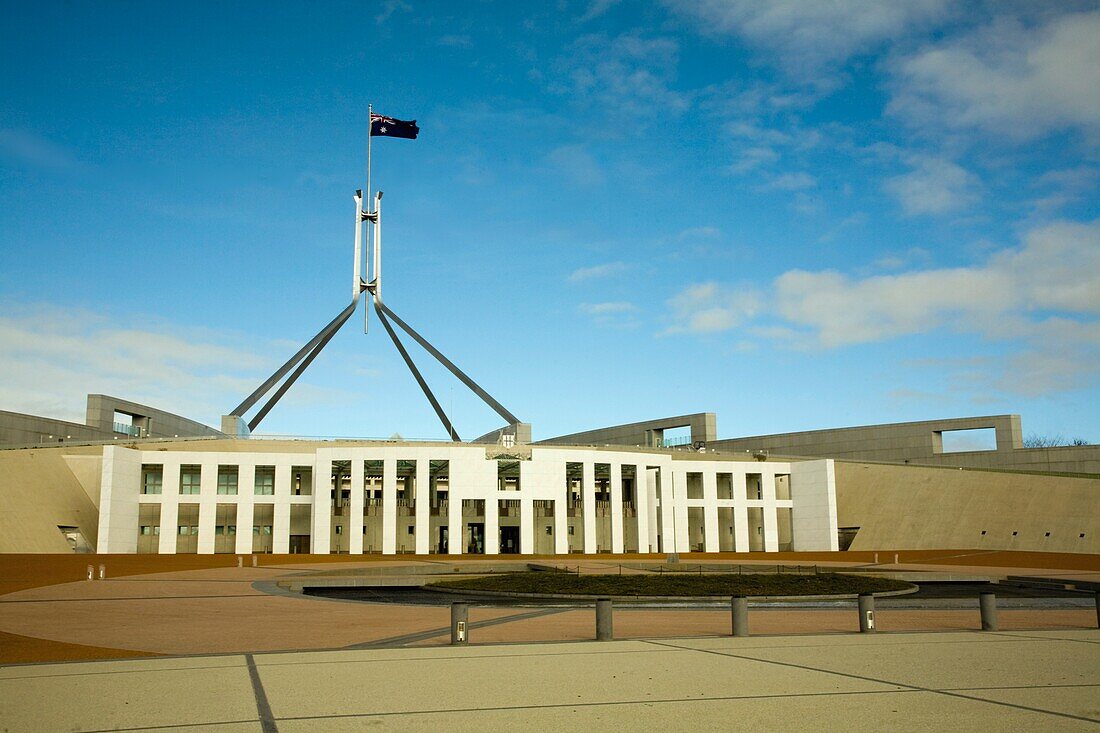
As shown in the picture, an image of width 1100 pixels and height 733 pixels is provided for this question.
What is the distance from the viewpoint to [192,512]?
5962 cm

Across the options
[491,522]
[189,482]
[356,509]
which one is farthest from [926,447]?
[189,482]

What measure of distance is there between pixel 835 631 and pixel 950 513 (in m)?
53.5

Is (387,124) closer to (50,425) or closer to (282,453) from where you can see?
(282,453)

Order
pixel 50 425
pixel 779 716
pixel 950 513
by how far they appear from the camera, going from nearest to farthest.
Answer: pixel 779 716
pixel 950 513
pixel 50 425

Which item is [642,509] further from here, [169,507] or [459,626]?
[459,626]

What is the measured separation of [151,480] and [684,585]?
153ft

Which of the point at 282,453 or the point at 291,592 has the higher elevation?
the point at 282,453

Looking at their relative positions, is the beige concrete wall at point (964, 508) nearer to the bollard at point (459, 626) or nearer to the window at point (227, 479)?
the window at point (227, 479)

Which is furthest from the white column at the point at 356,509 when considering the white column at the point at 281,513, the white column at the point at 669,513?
the white column at the point at 669,513

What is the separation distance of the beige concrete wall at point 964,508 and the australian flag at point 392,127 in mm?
40696

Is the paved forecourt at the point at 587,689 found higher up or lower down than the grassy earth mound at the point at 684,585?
higher up

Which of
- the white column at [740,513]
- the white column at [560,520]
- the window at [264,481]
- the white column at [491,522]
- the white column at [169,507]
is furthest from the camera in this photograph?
the window at [264,481]

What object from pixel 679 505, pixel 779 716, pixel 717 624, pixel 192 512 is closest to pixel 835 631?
pixel 717 624

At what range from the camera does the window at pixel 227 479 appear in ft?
207
